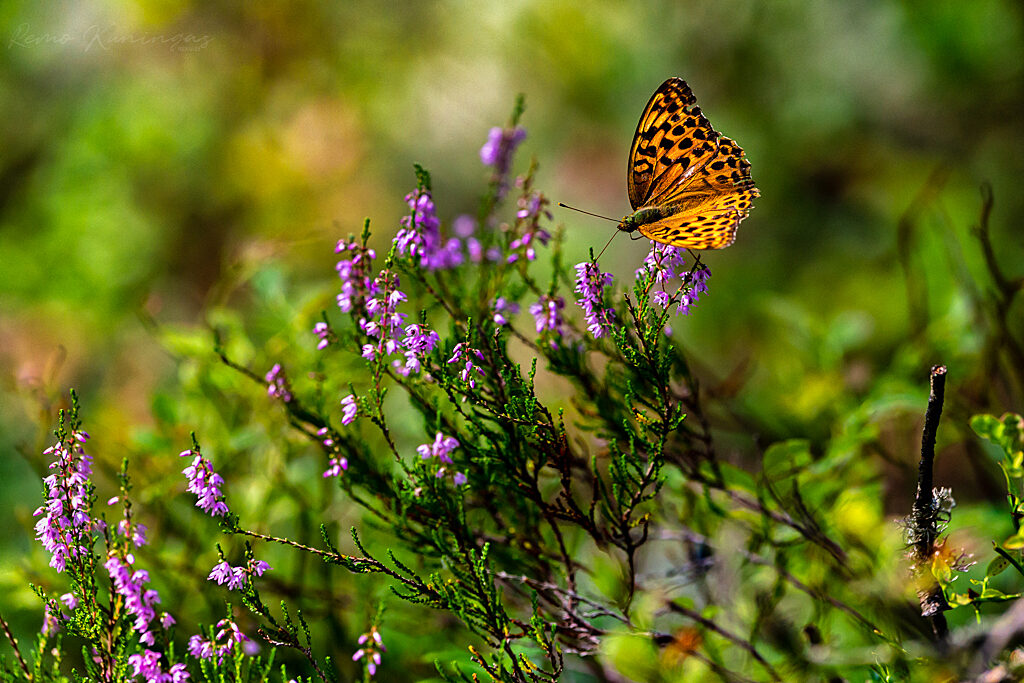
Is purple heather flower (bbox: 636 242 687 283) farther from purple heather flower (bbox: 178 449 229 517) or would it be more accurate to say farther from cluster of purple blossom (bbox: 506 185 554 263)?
purple heather flower (bbox: 178 449 229 517)

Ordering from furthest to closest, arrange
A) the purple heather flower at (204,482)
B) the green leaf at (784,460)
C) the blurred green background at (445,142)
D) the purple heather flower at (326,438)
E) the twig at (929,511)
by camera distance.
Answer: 1. the blurred green background at (445,142)
2. the green leaf at (784,460)
3. the purple heather flower at (326,438)
4. the purple heather flower at (204,482)
5. the twig at (929,511)

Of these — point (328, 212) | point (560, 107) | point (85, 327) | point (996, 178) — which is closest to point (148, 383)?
point (85, 327)

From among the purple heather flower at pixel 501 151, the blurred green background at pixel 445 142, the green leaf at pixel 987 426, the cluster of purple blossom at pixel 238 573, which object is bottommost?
the green leaf at pixel 987 426

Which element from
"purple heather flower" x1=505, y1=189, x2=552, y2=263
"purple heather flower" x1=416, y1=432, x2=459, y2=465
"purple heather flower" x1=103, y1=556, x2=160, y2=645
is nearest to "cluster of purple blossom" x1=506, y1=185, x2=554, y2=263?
"purple heather flower" x1=505, y1=189, x2=552, y2=263

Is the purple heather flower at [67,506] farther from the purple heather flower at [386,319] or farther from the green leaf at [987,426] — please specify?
the green leaf at [987,426]

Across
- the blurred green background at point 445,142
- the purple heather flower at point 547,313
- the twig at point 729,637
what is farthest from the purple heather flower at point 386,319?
the blurred green background at point 445,142

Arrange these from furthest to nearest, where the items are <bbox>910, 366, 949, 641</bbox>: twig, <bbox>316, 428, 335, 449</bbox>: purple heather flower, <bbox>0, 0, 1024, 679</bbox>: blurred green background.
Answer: <bbox>0, 0, 1024, 679</bbox>: blurred green background
<bbox>316, 428, 335, 449</bbox>: purple heather flower
<bbox>910, 366, 949, 641</bbox>: twig
